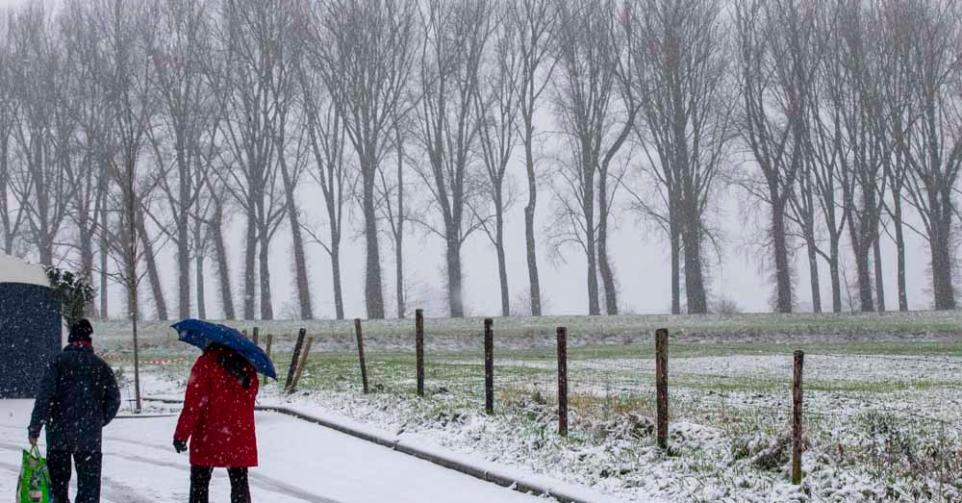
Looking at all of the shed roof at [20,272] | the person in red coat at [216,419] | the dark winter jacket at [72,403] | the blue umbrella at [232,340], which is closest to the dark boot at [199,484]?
the person in red coat at [216,419]

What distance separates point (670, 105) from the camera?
5141 centimetres

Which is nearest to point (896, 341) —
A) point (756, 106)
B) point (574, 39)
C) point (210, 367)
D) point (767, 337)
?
point (767, 337)

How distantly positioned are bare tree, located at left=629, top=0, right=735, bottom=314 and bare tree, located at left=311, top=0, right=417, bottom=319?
11.1 m

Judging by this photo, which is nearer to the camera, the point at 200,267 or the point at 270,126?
the point at 270,126

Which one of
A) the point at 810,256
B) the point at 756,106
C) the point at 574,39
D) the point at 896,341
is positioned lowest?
the point at 896,341

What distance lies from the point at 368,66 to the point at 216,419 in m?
44.6

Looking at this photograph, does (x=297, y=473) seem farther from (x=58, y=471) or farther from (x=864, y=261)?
(x=864, y=261)

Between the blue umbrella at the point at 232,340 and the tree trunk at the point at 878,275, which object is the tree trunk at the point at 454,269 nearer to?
the tree trunk at the point at 878,275

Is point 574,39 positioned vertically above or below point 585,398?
above

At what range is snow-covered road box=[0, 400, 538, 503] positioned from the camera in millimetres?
11375

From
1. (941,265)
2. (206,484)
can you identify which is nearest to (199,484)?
(206,484)

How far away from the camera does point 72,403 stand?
9250mm

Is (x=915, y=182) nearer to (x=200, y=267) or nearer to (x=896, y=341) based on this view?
(x=896, y=341)

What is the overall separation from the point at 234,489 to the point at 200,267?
54.3m
